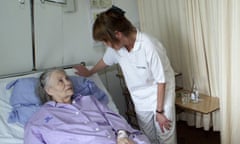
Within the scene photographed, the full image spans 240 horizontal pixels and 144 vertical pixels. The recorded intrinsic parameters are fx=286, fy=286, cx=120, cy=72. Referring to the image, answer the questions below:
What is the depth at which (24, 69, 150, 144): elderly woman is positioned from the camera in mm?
1655

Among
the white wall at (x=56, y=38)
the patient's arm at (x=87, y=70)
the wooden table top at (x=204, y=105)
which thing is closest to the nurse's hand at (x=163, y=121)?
the wooden table top at (x=204, y=105)

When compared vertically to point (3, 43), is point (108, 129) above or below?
below

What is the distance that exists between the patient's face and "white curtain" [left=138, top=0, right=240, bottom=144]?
1.14 meters

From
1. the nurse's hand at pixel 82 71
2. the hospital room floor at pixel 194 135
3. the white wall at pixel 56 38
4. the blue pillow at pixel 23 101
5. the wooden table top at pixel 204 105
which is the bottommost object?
the hospital room floor at pixel 194 135

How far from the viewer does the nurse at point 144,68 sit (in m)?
1.76

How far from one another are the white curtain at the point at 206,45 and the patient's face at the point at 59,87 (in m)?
1.14

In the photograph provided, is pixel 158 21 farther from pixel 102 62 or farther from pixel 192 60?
pixel 102 62

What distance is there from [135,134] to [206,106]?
0.78 m

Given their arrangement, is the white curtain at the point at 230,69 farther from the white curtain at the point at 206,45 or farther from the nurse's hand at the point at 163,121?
the nurse's hand at the point at 163,121

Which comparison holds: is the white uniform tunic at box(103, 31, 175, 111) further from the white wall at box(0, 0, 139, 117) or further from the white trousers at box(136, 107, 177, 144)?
the white wall at box(0, 0, 139, 117)

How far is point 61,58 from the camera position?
2557 millimetres

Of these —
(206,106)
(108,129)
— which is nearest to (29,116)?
(108,129)

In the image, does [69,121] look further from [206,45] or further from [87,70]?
[206,45]

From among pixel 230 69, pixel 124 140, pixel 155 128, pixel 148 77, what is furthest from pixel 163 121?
pixel 230 69
